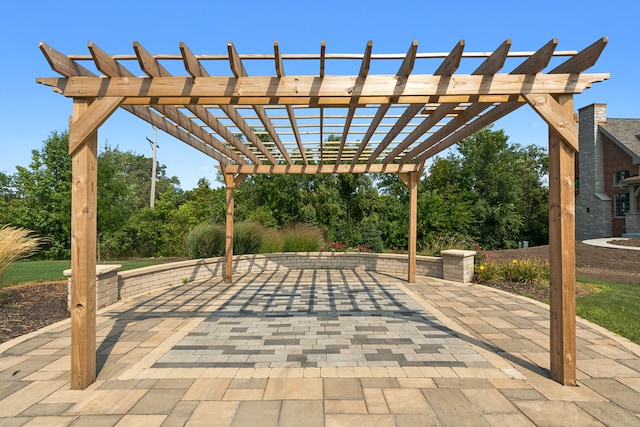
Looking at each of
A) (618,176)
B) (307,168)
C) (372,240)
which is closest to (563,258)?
(307,168)

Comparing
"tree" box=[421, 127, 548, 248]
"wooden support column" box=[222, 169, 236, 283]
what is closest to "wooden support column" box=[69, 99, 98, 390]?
"wooden support column" box=[222, 169, 236, 283]

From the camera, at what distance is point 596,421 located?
102 inches

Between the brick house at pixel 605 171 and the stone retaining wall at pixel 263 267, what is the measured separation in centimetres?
1945

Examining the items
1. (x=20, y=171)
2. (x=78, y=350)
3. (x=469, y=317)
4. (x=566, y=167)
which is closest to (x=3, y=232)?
(x=78, y=350)

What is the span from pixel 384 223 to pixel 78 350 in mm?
14702

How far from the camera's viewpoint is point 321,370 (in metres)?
3.52

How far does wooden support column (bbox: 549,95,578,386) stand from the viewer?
325cm

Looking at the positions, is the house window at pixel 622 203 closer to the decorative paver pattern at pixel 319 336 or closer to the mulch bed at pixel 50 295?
the mulch bed at pixel 50 295

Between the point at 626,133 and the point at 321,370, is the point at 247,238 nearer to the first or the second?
the point at 321,370

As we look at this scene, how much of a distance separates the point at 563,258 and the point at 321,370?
8.22 ft

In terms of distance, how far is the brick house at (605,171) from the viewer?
22.4 meters

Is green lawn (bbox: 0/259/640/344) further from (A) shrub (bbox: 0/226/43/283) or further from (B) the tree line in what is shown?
(B) the tree line

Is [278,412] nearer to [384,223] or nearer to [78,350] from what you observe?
[78,350]

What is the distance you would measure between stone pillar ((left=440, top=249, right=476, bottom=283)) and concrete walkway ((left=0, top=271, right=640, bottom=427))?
2.31 metres
